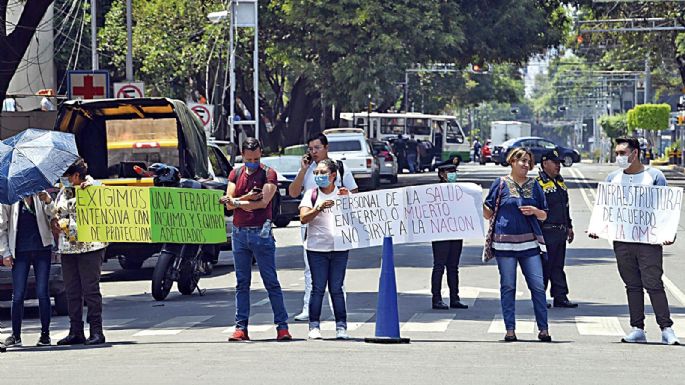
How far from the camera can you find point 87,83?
26750mm

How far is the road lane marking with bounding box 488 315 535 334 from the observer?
45.1ft

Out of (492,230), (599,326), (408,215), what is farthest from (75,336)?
(599,326)

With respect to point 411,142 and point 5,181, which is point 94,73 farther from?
point 411,142

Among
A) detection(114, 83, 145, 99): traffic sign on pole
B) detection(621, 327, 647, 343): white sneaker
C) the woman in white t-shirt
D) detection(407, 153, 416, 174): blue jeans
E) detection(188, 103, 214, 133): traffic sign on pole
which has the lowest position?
detection(407, 153, 416, 174): blue jeans

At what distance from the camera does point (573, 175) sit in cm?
5591

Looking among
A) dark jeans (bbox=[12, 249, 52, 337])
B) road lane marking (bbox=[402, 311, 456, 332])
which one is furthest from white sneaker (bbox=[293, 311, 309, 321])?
dark jeans (bbox=[12, 249, 52, 337])

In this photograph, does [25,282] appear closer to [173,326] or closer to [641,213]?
[173,326]

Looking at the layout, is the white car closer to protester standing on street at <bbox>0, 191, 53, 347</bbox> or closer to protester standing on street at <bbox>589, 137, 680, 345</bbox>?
protester standing on street at <bbox>0, 191, 53, 347</bbox>

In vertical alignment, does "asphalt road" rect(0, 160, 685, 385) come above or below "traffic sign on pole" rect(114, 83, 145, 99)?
below

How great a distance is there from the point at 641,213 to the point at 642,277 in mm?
593

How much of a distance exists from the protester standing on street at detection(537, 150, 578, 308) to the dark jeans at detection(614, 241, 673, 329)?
3.25m

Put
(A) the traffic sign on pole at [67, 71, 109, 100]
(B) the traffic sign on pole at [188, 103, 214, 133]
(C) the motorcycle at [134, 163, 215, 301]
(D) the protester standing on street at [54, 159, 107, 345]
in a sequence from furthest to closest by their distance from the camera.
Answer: (B) the traffic sign on pole at [188, 103, 214, 133]
(A) the traffic sign on pole at [67, 71, 109, 100]
(C) the motorcycle at [134, 163, 215, 301]
(D) the protester standing on street at [54, 159, 107, 345]

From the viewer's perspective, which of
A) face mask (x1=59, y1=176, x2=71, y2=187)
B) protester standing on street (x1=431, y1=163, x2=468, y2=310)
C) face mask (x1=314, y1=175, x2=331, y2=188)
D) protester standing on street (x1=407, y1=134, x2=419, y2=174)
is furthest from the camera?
protester standing on street (x1=407, y1=134, x2=419, y2=174)

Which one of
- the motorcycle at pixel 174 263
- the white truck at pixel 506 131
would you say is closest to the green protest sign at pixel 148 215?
the motorcycle at pixel 174 263
